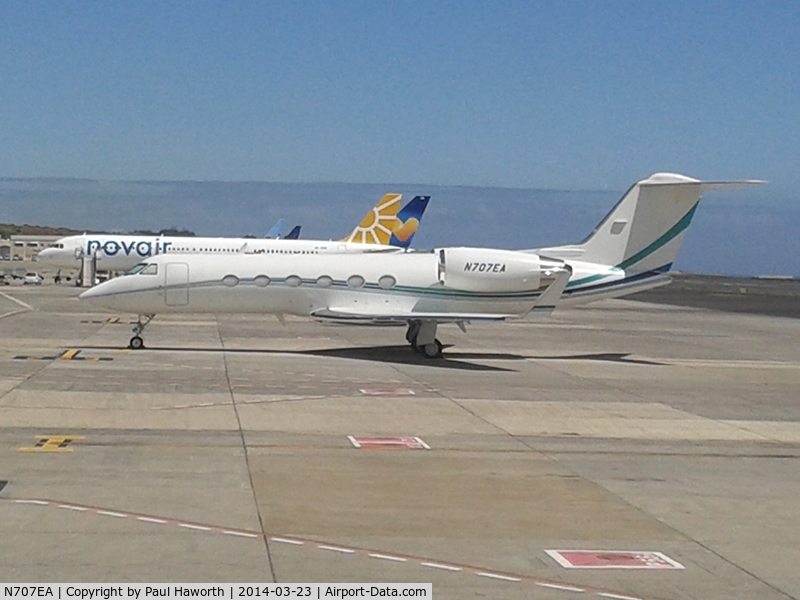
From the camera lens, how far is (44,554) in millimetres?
10875

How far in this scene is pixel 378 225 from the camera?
7756cm

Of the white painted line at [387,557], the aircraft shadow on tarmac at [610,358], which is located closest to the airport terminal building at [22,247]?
the aircraft shadow on tarmac at [610,358]

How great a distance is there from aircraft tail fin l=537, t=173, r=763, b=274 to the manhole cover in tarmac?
23443 mm

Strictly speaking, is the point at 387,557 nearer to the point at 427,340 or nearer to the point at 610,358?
the point at 427,340

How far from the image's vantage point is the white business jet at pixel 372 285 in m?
33.1

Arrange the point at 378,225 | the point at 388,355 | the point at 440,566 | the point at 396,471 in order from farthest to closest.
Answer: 1. the point at 378,225
2. the point at 388,355
3. the point at 396,471
4. the point at 440,566

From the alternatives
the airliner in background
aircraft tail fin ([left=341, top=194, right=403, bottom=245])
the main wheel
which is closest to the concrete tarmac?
the main wheel

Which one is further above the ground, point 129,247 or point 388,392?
point 388,392

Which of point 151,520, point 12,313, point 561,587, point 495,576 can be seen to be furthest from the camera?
point 12,313

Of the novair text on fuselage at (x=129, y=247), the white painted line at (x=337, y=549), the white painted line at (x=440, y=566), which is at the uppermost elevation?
the white painted line at (x=440, y=566)

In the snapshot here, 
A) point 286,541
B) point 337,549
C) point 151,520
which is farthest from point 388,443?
point 337,549

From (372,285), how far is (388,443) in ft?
50.7

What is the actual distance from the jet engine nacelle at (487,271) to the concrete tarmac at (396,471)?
7.57 ft

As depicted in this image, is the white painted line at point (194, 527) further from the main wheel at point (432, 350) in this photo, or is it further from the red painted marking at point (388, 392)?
the main wheel at point (432, 350)
